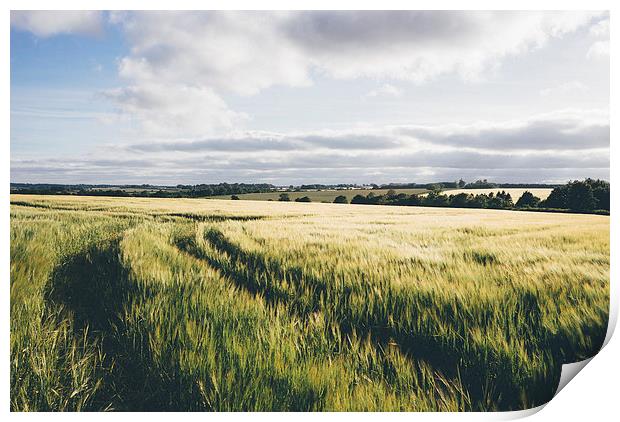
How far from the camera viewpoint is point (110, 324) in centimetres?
226

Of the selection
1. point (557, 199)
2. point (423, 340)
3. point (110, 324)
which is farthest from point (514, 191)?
point (110, 324)

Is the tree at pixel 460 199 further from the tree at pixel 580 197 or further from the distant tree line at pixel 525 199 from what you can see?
the tree at pixel 580 197

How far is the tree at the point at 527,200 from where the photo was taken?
8.88 feet

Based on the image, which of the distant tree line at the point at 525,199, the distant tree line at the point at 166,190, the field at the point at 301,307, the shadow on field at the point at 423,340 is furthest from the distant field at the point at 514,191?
the distant tree line at the point at 166,190

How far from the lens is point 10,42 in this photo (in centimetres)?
250

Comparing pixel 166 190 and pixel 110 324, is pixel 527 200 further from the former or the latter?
pixel 110 324

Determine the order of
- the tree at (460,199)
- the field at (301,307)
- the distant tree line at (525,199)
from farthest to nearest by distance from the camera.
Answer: the tree at (460,199) < the distant tree line at (525,199) < the field at (301,307)

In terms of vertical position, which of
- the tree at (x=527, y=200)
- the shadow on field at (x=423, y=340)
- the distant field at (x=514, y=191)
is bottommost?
the shadow on field at (x=423, y=340)

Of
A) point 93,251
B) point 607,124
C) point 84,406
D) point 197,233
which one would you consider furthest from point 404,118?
point 84,406

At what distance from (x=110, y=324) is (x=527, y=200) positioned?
104 inches

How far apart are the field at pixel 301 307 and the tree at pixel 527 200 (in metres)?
0.09

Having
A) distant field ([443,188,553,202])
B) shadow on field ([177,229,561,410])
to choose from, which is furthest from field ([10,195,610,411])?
distant field ([443,188,553,202])

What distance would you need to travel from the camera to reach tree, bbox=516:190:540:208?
2.71 meters

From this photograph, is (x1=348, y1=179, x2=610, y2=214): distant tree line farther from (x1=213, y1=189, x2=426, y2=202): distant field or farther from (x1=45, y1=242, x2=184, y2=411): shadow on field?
(x1=45, y1=242, x2=184, y2=411): shadow on field
